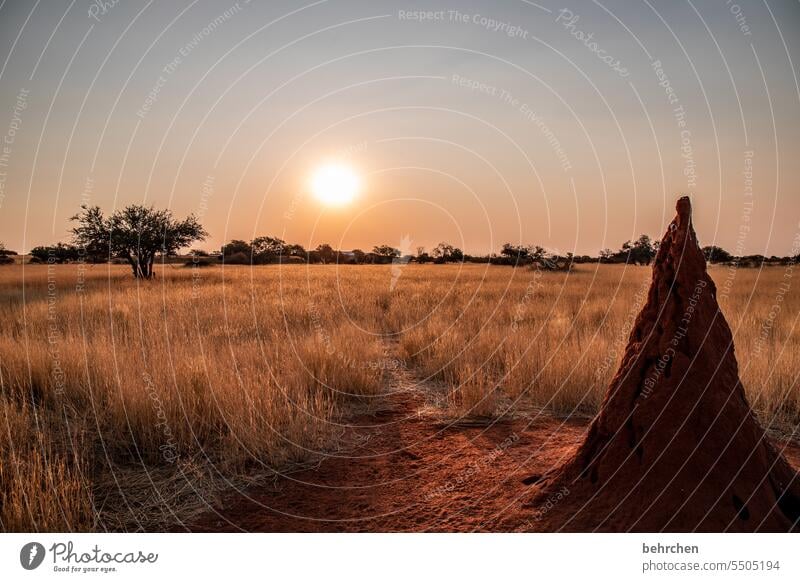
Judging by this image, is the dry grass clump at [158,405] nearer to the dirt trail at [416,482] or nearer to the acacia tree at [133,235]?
the dirt trail at [416,482]

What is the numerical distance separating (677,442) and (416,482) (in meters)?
2.39

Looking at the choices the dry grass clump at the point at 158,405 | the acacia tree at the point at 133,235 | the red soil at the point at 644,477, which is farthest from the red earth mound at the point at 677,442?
the acacia tree at the point at 133,235

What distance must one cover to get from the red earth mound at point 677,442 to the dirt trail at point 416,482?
0.39 meters

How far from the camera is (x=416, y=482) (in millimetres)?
4773

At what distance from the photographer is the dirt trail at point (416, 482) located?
409 centimetres

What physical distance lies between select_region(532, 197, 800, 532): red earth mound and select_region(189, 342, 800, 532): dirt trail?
0.39 m

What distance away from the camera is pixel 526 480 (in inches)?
176

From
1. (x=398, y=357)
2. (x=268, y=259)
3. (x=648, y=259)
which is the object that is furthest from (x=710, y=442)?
(x=268, y=259)

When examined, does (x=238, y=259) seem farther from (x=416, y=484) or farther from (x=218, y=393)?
(x=416, y=484)

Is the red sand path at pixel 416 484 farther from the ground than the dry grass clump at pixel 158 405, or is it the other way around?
the dry grass clump at pixel 158 405

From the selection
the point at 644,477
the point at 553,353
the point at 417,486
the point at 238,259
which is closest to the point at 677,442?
the point at 644,477

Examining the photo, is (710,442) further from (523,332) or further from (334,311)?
(334,311)

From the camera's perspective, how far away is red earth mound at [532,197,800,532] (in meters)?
3.53

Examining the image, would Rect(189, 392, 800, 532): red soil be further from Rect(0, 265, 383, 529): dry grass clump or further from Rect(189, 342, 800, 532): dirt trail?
Rect(0, 265, 383, 529): dry grass clump
